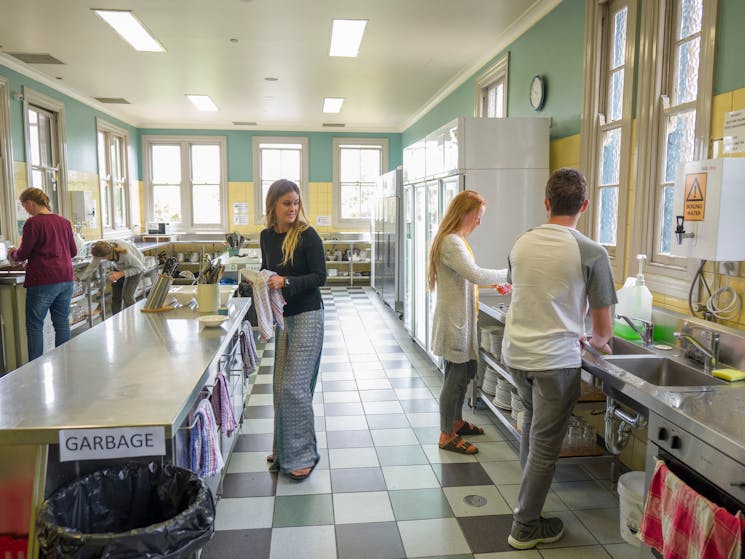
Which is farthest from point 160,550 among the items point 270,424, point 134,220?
point 134,220

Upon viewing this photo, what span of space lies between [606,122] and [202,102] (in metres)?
6.94

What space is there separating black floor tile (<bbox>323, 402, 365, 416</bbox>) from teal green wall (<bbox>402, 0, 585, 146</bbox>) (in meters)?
2.57

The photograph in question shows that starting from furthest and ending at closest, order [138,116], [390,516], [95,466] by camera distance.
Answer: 1. [138,116]
2. [390,516]
3. [95,466]

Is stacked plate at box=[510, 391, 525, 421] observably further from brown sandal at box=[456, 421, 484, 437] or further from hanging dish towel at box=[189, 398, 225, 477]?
hanging dish towel at box=[189, 398, 225, 477]

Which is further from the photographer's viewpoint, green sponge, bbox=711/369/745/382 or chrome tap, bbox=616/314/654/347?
chrome tap, bbox=616/314/654/347

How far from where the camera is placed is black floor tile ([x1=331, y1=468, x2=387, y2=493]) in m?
3.17

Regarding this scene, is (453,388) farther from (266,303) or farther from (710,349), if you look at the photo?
(710,349)

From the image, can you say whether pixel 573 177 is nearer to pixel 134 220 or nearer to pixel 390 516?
pixel 390 516

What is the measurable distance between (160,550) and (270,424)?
2576mm

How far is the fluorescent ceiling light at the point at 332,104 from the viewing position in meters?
8.88

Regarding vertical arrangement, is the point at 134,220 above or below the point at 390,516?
above

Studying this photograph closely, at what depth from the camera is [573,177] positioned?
7.78ft

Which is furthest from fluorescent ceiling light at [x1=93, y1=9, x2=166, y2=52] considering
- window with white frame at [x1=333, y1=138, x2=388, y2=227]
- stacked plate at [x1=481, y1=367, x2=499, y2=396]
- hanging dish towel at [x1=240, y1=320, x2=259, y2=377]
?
window with white frame at [x1=333, y1=138, x2=388, y2=227]

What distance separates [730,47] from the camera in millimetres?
2678
